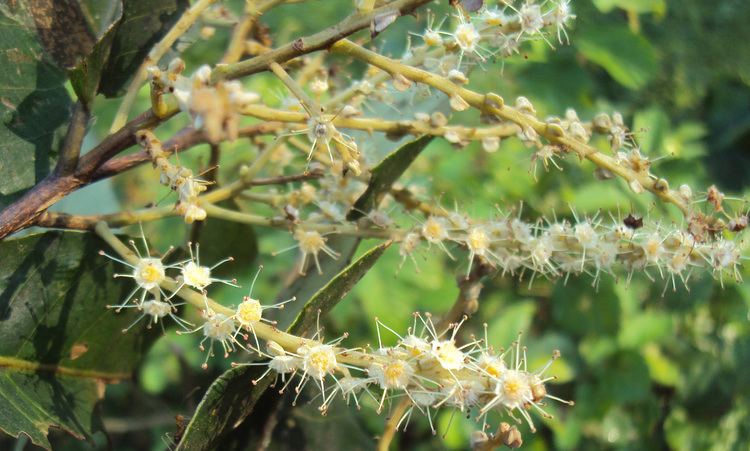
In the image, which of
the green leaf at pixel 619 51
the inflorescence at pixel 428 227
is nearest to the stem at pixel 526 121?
the inflorescence at pixel 428 227

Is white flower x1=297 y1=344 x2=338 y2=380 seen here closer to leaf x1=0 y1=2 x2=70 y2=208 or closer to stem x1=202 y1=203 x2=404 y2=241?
stem x1=202 y1=203 x2=404 y2=241

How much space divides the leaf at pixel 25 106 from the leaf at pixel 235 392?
305mm

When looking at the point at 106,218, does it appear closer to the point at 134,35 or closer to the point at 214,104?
the point at 134,35

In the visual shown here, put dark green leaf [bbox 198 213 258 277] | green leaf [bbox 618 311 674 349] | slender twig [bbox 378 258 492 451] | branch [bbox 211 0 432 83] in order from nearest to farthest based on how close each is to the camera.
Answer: branch [bbox 211 0 432 83] < slender twig [bbox 378 258 492 451] < dark green leaf [bbox 198 213 258 277] < green leaf [bbox 618 311 674 349]

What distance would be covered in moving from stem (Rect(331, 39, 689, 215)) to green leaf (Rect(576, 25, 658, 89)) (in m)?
0.78

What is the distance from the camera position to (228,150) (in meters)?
1.87

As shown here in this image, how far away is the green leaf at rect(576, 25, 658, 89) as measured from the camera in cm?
155

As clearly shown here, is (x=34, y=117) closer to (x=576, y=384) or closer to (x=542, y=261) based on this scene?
(x=542, y=261)

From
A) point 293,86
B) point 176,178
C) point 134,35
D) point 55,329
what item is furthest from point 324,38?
point 55,329

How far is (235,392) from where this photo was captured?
728 mm

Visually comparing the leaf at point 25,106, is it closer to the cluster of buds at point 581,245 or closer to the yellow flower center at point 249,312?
the yellow flower center at point 249,312

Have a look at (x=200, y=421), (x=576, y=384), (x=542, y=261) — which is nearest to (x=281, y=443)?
(x=200, y=421)

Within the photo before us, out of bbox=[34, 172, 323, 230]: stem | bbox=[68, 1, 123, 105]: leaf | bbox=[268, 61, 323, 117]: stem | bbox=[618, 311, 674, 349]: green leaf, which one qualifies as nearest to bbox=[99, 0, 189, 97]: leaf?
bbox=[68, 1, 123, 105]: leaf

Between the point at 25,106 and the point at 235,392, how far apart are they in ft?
1.25
